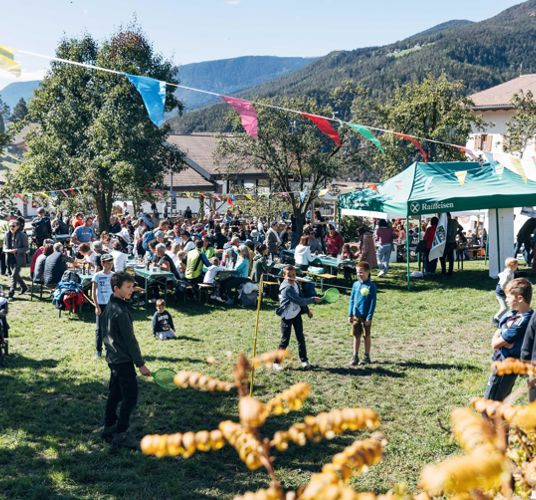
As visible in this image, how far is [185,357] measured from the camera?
9.36 metres

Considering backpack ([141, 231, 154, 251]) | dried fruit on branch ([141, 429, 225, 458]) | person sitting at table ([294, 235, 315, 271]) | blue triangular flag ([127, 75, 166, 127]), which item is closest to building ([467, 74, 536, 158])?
person sitting at table ([294, 235, 315, 271])

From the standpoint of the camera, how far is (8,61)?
24.6 ft

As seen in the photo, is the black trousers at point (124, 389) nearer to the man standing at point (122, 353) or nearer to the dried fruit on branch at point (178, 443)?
the man standing at point (122, 353)

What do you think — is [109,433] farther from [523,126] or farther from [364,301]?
[523,126]

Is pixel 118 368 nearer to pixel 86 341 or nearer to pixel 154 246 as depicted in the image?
pixel 86 341

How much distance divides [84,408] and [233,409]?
173cm

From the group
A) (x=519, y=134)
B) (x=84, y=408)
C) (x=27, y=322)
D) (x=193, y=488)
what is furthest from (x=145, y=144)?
(x=519, y=134)

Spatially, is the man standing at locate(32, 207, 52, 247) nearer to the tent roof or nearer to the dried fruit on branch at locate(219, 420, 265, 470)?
the tent roof

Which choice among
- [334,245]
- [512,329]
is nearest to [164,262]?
[334,245]

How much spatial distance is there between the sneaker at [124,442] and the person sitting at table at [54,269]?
24.1 ft

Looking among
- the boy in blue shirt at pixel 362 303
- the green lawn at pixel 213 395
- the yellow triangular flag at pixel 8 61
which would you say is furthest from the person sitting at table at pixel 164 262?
the yellow triangular flag at pixel 8 61

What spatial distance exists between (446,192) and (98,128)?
1359 cm

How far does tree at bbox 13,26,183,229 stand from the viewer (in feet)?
75.8

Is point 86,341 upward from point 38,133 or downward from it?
downward
